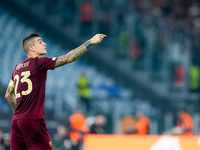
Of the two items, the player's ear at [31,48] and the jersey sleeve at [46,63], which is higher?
the player's ear at [31,48]

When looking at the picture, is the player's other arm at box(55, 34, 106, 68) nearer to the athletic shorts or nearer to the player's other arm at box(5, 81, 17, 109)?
the athletic shorts

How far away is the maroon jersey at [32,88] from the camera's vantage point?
589cm

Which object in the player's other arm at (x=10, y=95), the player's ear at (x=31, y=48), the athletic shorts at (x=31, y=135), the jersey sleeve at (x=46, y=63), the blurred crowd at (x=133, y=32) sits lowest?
the athletic shorts at (x=31, y=135)

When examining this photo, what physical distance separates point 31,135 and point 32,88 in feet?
1.67

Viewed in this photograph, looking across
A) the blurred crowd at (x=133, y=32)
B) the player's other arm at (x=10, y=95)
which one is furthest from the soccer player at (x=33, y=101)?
the blurred crowd at (x=133, y=32)

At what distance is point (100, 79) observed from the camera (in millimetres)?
20922

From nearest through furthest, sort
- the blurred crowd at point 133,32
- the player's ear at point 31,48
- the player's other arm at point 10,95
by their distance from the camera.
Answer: the player's ear at point 31,48, the player's other arm at point 10,95, the blurred crowd at point 133,32

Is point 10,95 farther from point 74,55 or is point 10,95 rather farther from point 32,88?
point 74,55

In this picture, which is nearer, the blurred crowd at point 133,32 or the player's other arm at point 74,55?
the player's other arm at point 74,55

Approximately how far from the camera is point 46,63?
5.90 metres

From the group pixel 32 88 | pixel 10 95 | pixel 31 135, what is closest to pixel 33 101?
pixel 32 88

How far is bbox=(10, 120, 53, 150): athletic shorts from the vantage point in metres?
5.88

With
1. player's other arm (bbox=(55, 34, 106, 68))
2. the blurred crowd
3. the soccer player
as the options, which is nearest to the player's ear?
the soccer player

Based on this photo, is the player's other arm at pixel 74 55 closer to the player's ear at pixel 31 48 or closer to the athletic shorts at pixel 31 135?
the player's ear at pixel 31 48
